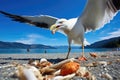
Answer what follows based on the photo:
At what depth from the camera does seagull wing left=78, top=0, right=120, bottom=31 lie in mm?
9688

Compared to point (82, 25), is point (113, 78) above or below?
below

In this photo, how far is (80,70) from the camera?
4.84m

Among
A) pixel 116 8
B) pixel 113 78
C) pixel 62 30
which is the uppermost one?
pixel 116 8

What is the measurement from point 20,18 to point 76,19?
388cm

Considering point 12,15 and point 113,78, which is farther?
point 12,15

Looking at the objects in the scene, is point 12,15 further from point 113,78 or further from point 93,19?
point 113,78

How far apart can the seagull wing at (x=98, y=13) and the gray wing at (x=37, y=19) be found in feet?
4.94

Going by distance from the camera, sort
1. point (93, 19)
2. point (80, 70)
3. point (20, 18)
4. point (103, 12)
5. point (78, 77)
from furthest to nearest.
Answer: point (20, 18) < point (93, 19) < point (103, 12) < point (80, 70) < point (78, 77)

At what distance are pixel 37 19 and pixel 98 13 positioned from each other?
333cm

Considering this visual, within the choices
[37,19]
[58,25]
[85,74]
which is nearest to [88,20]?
[58,25]

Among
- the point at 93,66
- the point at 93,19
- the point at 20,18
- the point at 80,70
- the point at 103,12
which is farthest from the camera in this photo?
the point at 20,18

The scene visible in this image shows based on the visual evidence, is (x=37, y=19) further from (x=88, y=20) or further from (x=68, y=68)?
(x=68, y=68)

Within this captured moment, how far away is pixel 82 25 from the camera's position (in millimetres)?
10750

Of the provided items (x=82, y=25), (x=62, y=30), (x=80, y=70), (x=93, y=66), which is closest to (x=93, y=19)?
(x=82, y=25)
